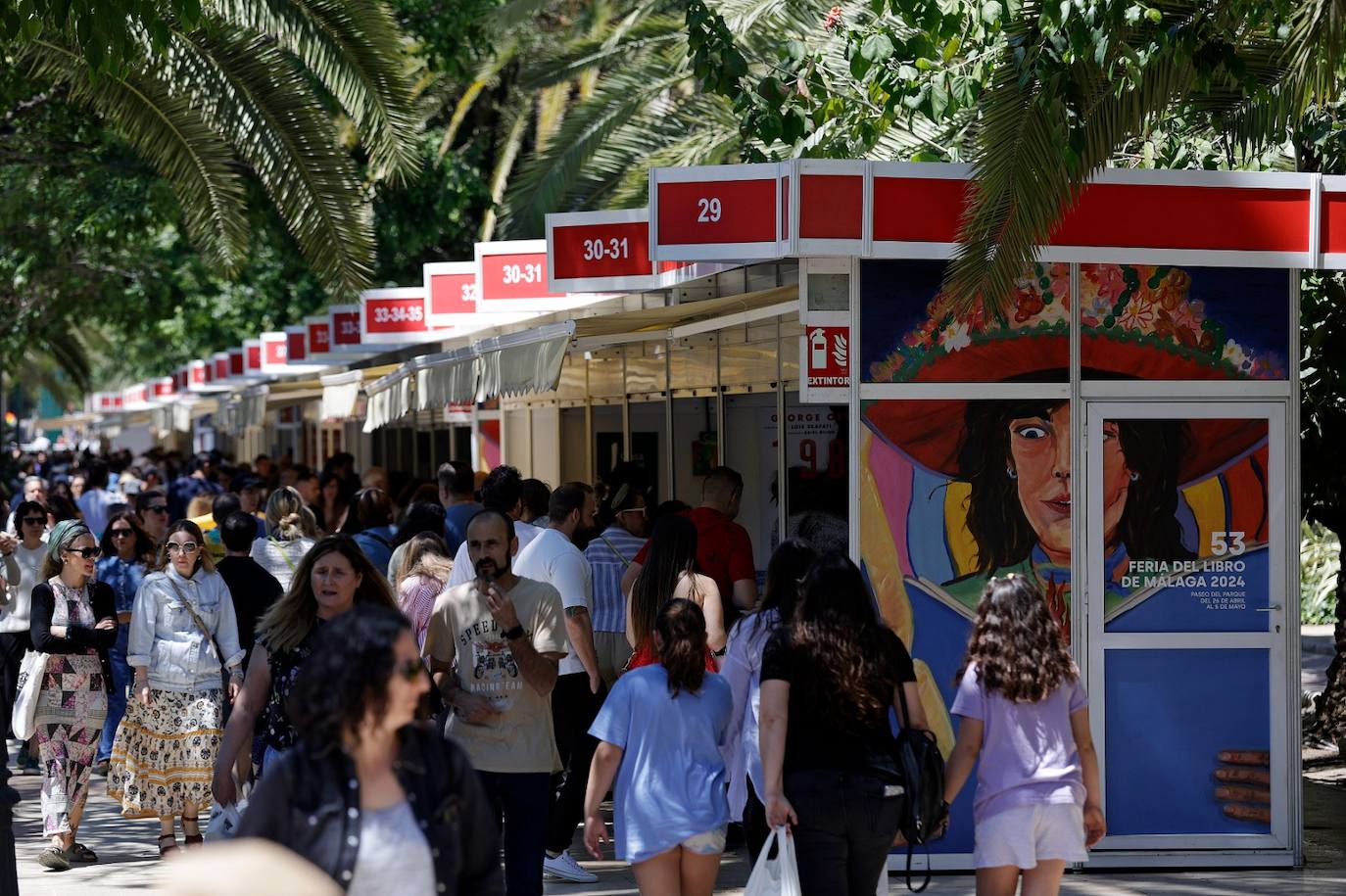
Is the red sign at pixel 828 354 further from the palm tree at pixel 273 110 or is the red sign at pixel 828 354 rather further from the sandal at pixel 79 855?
the palm tree at pixel 273 110

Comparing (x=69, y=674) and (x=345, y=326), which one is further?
(x=345, y=326)

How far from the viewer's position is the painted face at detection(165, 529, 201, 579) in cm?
836

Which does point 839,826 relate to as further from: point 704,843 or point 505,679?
point 505,679

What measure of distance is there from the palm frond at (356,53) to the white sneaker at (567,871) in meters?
6.50

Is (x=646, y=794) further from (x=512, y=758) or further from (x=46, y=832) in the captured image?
(x=46, y=832)

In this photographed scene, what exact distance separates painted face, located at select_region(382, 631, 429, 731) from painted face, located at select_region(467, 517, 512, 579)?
2880 mm

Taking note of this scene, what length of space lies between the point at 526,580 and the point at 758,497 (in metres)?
5.29

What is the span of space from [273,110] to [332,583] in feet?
27.0

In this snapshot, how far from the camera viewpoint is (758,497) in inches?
464

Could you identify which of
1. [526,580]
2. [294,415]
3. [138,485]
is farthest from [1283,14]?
[294,415]

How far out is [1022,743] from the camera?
5645mm

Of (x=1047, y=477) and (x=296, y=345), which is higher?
(x=296, y=345)

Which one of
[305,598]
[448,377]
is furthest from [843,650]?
[448,377]

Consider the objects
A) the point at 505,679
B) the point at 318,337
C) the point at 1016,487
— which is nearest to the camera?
the point at 505,679
